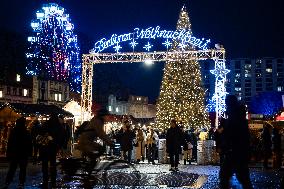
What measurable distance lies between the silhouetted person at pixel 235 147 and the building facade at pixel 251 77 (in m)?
167

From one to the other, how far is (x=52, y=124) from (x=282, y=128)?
1557 cm

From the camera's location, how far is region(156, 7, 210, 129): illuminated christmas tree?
53906mm

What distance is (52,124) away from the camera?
13891 millimetres

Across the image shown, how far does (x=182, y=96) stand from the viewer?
180ft

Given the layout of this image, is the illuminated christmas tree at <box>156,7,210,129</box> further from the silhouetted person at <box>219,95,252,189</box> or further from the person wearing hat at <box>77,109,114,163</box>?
the silhouetted person at <box>219,95,252,189</box>

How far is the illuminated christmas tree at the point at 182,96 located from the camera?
177 ft

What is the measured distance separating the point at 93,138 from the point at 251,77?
570 ft

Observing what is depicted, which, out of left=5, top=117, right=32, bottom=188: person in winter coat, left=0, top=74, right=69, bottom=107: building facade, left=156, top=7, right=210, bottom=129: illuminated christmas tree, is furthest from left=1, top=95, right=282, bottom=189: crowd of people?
left=0, top=74, right=69, bottom=107: building facade

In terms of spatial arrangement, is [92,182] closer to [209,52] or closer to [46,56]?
[209,52]

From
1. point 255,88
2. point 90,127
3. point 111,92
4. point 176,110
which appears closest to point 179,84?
point 176,110

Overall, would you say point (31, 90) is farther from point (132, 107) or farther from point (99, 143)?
point (99, 143)

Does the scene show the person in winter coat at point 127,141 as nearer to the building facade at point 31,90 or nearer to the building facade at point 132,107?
the building facade at point 31,90

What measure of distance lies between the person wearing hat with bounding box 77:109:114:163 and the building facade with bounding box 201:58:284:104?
166599mm

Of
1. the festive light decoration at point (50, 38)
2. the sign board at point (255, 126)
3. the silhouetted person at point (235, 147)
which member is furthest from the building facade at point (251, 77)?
the silhouetted person at point (235, 147)
